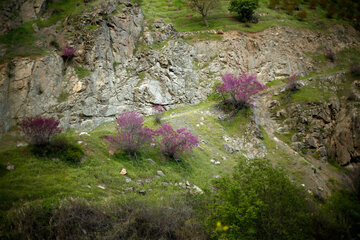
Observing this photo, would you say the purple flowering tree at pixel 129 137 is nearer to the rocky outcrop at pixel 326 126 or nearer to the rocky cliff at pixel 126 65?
the rocky cliff at pixel 126 65

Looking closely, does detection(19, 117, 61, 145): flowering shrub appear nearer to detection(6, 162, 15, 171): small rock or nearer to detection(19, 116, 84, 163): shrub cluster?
detection(19, 116, 84, 163): shrub cluster

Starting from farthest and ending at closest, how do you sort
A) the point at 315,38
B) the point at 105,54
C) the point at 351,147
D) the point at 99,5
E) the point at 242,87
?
the point at 315,38 < the point at 99,5 < the point at 105,54 < the point at 242,87 < the point at 351,147

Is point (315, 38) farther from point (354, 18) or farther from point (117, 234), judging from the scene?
point (117, 234)

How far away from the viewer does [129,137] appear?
10.6 m

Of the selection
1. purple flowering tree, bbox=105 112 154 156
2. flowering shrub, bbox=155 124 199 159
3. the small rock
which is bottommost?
flowering shrub, bbox=155 124 199 159

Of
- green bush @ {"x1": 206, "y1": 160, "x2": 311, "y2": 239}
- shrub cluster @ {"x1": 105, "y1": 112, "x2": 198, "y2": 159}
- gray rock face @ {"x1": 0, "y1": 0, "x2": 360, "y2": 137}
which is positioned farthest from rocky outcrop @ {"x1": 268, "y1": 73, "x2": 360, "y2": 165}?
green bush @ {"x1": 206, "y1": 160, "x2": 311, "y2": 239}

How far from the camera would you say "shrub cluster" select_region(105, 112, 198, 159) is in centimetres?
1065

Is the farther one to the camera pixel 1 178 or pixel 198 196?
pixel 198 196

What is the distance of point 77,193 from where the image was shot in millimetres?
6840

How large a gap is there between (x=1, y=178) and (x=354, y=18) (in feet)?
195

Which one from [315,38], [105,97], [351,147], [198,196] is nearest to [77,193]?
[198,196]

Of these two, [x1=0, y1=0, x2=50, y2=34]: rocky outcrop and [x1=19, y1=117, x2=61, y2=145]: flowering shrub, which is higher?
[x1=0, y1=0, x2=50, y2=34]: rocky outcrop

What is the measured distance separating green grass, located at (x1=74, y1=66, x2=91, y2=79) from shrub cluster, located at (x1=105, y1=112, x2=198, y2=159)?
1083 centimetres

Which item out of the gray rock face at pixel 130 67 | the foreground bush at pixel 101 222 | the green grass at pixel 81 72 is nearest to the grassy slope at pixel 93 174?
the foreground bush at pixel 101 222
